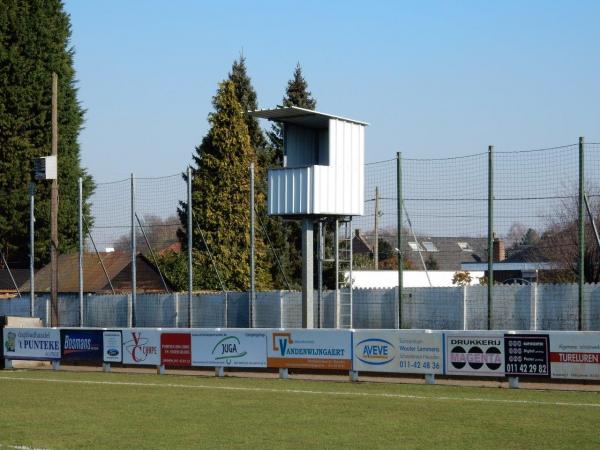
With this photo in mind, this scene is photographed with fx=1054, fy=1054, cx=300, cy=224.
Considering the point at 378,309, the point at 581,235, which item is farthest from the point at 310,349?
the point at 581,235

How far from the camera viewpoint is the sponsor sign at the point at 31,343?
1266 inches

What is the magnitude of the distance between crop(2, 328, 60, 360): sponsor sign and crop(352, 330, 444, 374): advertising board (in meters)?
10.9

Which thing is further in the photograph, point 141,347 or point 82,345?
point 82,345

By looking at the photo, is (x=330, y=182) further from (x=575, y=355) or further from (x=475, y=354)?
(x=575, y=355)

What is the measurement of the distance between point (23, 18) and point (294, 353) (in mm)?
42500

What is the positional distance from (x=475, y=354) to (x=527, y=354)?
4.15 feet

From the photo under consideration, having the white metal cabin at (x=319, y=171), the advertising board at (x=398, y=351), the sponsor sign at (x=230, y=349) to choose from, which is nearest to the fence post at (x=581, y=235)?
the advertising board at (x=398, y=351)

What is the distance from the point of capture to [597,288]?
1100 inches

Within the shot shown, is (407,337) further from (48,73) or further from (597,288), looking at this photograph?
(48,73)

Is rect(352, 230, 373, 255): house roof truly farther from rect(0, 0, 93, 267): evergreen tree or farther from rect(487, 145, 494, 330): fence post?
rect(487, 145, 494, 330): fence post

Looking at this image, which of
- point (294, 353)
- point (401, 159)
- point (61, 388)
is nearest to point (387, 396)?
point (294, 353)

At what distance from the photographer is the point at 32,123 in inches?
2438

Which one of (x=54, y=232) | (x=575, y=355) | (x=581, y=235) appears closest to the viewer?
(x=575, y=355)

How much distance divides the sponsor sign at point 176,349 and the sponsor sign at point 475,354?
7.90m
